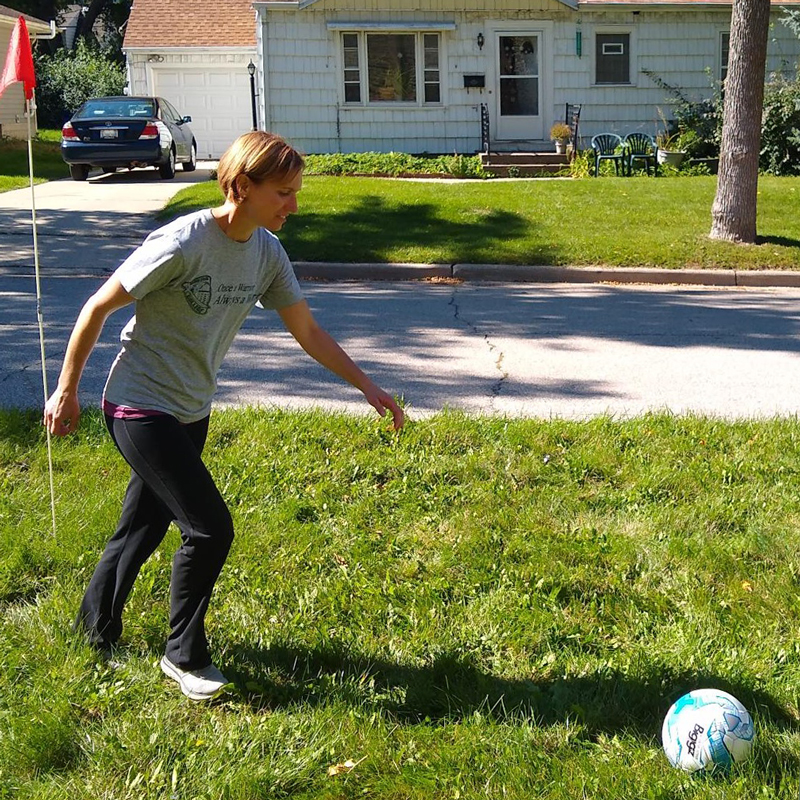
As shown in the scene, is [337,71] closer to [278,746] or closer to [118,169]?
[118,169]

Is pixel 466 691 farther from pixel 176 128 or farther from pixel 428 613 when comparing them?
pixel 176 128

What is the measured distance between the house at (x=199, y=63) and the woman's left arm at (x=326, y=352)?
25.9 m

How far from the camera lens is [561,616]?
3902 millimetres

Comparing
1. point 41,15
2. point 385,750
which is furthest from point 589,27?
point 41,15

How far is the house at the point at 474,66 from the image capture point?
2377cm

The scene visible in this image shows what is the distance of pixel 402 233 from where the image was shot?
13727 mm

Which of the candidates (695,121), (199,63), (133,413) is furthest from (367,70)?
(133,413)

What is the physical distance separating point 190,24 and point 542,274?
20.1 metres

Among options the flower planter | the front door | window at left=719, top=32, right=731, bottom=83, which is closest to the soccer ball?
the flower planter

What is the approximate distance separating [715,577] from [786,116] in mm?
18117

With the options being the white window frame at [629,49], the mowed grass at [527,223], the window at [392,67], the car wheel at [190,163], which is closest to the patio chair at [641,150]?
the white window frame at [629,49]

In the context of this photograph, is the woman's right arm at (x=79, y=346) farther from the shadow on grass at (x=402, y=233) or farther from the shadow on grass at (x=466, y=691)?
the shadow on grass at (x=402, y=233)

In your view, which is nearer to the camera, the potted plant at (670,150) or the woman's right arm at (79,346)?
the woman's right arm at (79,346)

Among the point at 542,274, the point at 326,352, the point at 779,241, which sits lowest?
the point at 542,274
